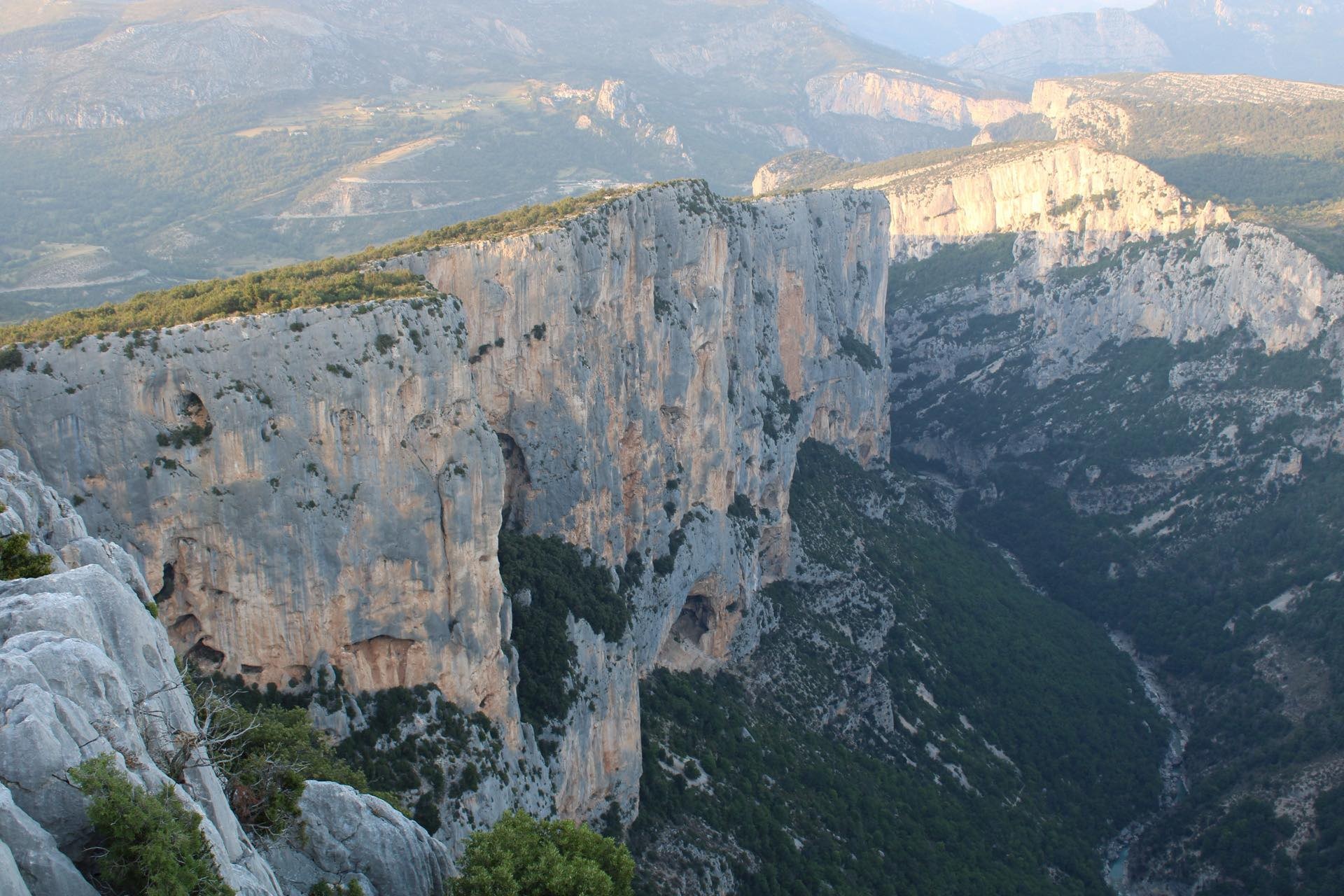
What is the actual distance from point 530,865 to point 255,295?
21148mm

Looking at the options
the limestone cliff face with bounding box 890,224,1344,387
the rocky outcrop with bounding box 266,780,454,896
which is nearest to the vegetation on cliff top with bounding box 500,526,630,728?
the rocky outcrop with bounding box 266,780,454,896

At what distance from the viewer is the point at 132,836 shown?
16.0 metres

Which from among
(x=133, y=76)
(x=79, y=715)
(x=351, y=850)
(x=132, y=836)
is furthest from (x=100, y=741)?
(x=133, y=76)

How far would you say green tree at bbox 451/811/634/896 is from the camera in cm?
2498

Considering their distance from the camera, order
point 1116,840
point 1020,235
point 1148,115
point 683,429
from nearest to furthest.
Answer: point 683,429 < point 1116,840 < point 1020,235 < point 1148,115

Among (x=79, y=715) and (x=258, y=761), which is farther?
(x=258, y=761)

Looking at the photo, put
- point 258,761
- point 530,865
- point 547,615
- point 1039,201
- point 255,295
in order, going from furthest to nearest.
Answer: point 1039,201 < point 547,615 < point 255,295 < point 530,865 < point 258,761

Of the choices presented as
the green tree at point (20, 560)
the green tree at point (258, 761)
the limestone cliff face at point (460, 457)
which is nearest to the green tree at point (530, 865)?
the green tree at point (258, 761)

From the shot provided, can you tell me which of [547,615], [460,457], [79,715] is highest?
[79,715]

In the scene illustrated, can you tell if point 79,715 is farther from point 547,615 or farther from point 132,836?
point 547,615

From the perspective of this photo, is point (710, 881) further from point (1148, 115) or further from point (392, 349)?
point (1148, 115)

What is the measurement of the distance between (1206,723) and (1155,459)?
30.4 meters

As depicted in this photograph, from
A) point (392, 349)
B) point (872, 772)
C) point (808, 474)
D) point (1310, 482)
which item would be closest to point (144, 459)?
point (392, 349)

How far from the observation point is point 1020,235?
13925 centimetres
